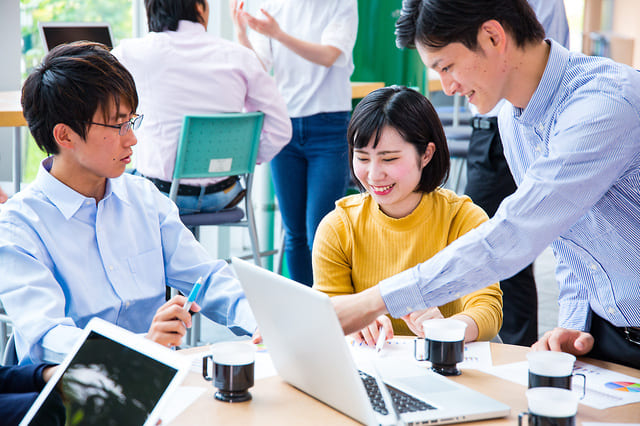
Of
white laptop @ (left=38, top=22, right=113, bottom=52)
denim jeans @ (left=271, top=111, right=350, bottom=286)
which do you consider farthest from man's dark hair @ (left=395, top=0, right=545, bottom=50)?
white laptop @ (left=38, top=22, right=113, bottom=52)

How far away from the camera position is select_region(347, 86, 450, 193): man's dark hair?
6.35 ft

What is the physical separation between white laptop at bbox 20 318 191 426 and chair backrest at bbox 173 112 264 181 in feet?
5.23

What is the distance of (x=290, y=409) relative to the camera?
3.89ft

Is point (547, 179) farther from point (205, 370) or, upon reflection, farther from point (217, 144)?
point (217, 144)

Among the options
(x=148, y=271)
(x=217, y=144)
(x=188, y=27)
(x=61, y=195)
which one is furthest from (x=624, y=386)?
(x=188, y=27)

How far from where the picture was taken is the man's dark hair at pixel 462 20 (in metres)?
1.32

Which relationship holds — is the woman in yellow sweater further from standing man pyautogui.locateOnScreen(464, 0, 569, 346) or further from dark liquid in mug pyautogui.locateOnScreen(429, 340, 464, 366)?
standing man pyautogui.locateOnScreen(464, 0, 569, 346)

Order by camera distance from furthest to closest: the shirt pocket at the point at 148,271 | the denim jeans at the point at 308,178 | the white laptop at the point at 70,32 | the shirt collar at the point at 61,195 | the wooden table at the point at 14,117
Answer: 1. the white laptop at the point at 70,32
2. the denim jeans at the point at 308,178
3. the wooden table at the point at 14,117
4. the shirt pocket at the point at 148,271
5. the shirt collar at the point at 61,195

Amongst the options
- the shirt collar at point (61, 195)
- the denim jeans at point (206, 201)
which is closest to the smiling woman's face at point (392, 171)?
the shirt collar at point (61, 195)

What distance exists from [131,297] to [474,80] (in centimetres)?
85

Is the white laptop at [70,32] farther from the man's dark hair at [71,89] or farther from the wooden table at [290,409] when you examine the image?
the wooden table at [290,409]

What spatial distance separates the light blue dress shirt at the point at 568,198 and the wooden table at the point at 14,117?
1601 millimetres

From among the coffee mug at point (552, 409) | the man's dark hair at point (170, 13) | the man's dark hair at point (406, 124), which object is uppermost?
the man's dark hair at point (170, 13)

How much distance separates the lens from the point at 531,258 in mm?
1251
